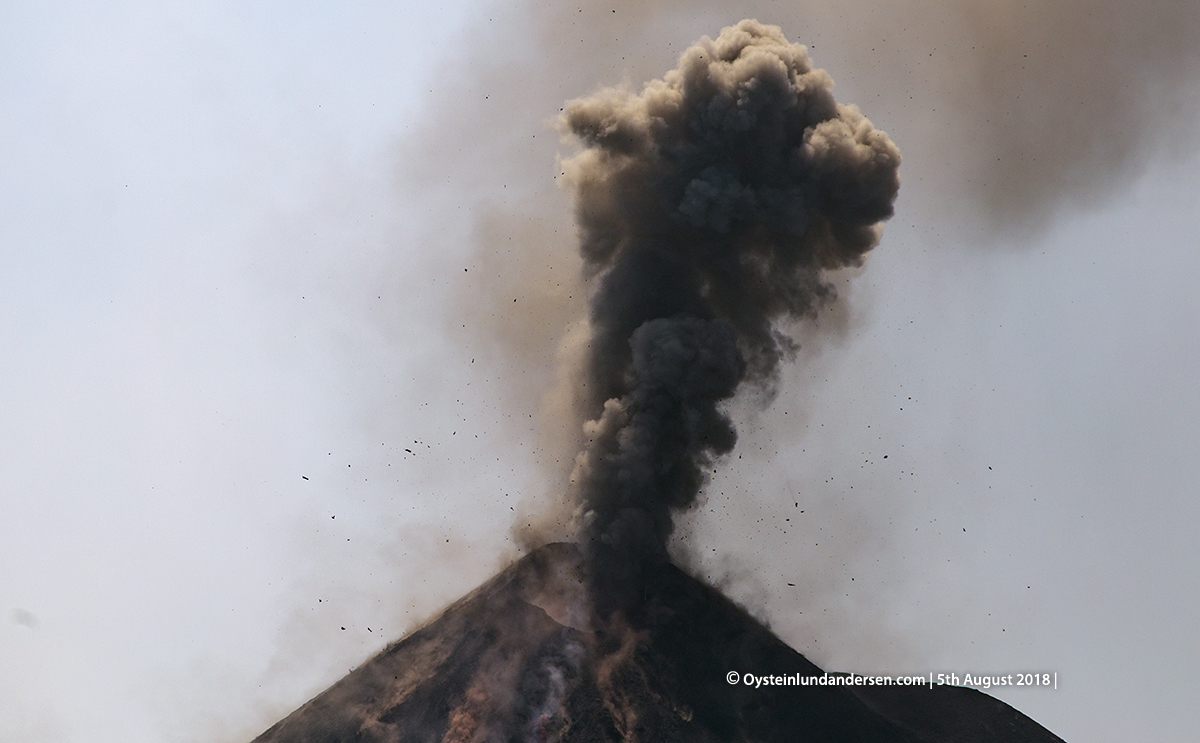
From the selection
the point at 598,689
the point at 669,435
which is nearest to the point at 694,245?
the point at 669,435

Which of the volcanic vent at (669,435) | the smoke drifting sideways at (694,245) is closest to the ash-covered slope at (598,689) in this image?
the volcanic vent at (669,435)

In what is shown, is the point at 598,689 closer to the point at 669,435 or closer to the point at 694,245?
the point at 669,435

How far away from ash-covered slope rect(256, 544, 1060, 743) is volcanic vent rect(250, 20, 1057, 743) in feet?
0.34

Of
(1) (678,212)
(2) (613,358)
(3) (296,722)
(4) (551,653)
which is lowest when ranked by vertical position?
(3) (296,722)

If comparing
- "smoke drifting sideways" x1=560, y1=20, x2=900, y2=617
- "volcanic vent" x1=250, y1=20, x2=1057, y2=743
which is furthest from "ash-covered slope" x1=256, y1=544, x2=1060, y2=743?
"smoke drifting sideways" x1=560, y1=20, x2=900, y2=617

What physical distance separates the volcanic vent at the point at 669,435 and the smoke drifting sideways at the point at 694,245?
113 millimetres

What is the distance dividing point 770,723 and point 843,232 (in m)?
26.1

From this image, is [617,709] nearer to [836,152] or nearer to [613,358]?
[613,358]

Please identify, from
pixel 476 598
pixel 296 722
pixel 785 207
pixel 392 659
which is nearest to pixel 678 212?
pixel 785 207

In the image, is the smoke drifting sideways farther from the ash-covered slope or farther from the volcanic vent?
the ash-covered slope

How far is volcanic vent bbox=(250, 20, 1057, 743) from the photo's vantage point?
204ft

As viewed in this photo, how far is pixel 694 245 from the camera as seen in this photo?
69750 millimetres

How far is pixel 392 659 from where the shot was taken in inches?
2608

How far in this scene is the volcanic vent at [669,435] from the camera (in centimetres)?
6228
